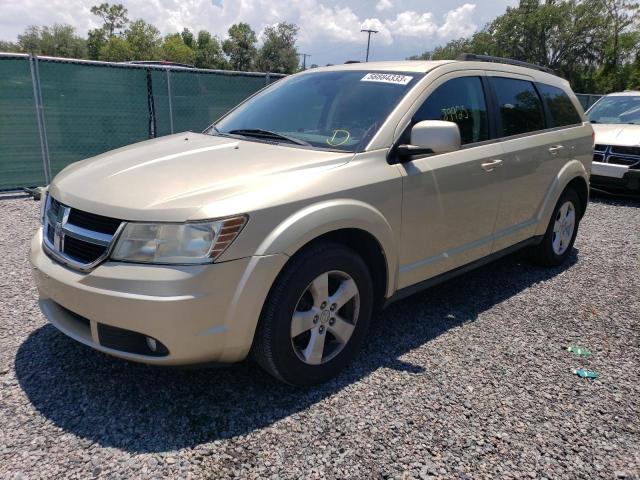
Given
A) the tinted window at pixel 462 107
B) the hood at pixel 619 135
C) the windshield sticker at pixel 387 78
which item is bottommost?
the hood at pixel 619 135

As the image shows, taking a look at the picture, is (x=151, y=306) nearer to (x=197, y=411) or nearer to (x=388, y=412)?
(x=197, y=411)

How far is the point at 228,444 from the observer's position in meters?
2.46

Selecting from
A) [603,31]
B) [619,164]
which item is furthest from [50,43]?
[619,164]

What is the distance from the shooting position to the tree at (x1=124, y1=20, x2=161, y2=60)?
71312 millimetres

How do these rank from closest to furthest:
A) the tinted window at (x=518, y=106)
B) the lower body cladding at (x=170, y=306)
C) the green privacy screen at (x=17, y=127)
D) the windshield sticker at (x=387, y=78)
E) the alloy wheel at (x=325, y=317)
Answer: the lower body cladding at (x=170, y=306) → the alloy wheel at (x=325, y=317) → the windshield sticker at (x=387, y=78) → the tinted window at (x=518, y=106) → the green privacy screen at (x=17, y=127)

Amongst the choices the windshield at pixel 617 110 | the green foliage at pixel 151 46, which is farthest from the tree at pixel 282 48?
the windshield at pixel 617 110

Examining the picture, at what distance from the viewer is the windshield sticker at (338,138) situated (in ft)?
10.2

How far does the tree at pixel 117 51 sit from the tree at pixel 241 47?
48.1 feet

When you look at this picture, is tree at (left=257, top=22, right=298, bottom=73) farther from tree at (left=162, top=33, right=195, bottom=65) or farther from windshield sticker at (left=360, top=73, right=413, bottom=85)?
windshield sticker at (left=360, top=73, right=413, bottom=85)

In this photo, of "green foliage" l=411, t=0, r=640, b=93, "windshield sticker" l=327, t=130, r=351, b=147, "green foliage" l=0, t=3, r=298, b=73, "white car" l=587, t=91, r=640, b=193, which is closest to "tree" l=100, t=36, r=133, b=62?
"green foliage" l=0, t=3, r=298, b=73

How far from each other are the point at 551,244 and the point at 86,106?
699cm

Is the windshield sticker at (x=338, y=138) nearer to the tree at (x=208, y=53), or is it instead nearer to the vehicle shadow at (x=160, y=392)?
the vehicle shadow at (x=160, y=392)

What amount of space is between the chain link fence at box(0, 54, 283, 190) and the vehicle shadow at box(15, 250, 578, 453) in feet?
16.8

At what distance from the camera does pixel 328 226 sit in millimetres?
2701
